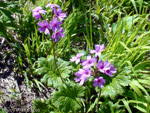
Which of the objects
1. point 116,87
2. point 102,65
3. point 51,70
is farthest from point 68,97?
point 102,65

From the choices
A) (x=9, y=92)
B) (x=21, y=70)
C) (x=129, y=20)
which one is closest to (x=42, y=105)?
(x=9, y=92)

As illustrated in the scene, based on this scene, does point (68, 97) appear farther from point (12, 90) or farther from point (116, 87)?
point (12, 90)

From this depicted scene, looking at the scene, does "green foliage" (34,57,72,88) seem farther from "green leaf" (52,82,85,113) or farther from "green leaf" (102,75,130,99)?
"green leaf" (102,75,130,99)

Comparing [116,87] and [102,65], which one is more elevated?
[102,65]

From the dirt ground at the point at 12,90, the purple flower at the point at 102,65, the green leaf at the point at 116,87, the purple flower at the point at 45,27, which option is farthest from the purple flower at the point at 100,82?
the dirt ground at the point at 12,90

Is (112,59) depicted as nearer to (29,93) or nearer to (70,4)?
(29,93)

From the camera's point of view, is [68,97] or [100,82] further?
[68,97]

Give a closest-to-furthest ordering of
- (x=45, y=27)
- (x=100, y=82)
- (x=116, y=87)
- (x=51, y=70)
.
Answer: (x=100, y=82)
(x=45, y=27)
(x=116, y=87)
(x=51, y=70)

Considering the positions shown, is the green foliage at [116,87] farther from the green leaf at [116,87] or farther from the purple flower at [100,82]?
the purple flower at [100,82]
